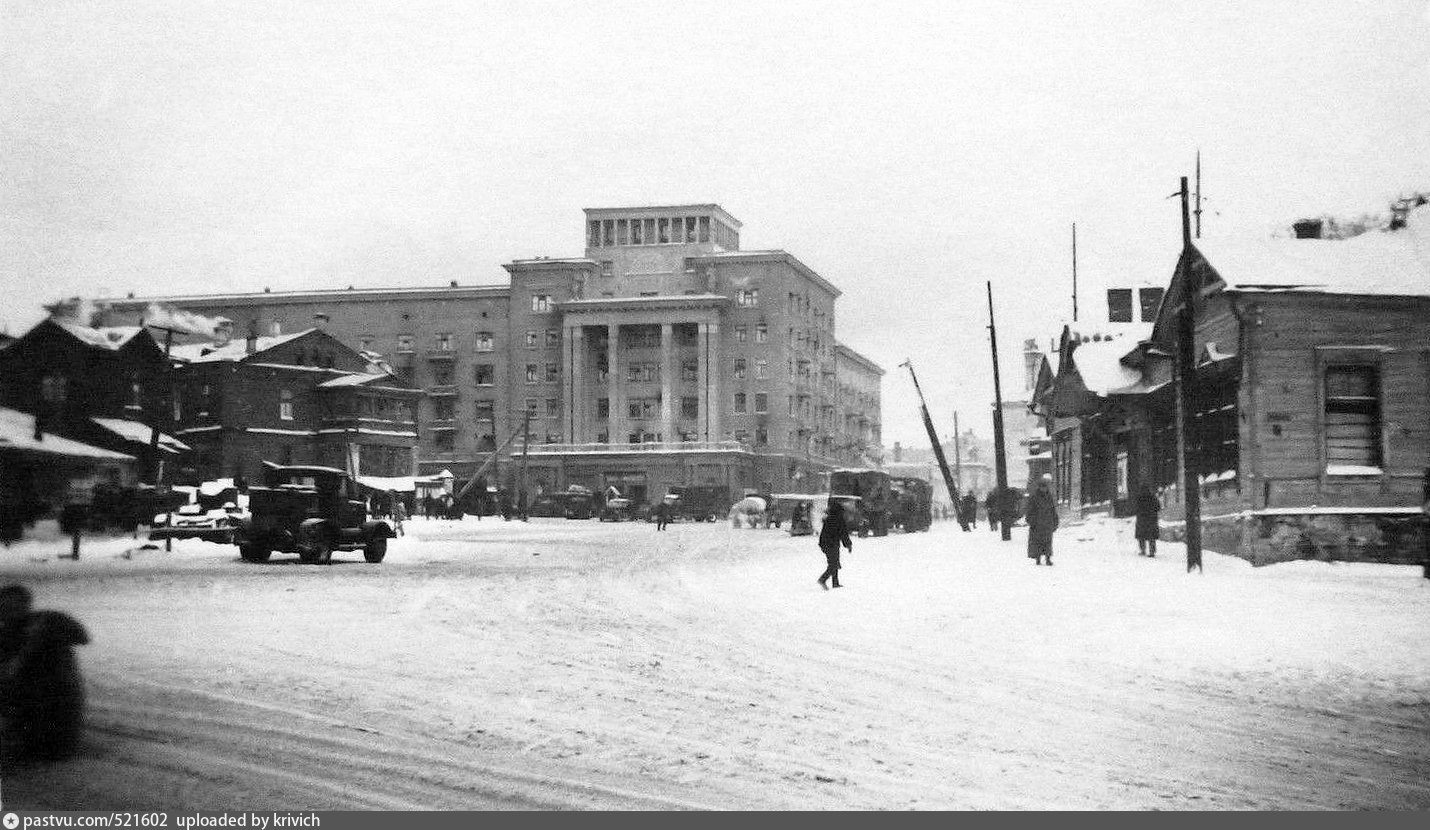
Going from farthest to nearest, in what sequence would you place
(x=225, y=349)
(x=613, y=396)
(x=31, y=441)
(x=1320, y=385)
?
(x=613, y=396) < (x=1320, y=385) < (x=225, y=349) < (x=31, y=441)

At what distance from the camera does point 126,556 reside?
4777 mm

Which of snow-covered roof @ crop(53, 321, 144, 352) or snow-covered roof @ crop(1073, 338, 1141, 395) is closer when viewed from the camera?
snow-covered roof @ crop(53, 321, 144, 352)

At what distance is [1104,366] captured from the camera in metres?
25.0

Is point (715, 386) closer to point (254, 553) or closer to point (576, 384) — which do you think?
point (576, 384)

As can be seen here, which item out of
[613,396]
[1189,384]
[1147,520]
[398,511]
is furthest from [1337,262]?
[613,396]

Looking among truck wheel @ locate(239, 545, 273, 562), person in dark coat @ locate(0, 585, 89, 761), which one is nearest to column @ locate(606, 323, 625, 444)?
truck wheel @ locate(239, 545, 273, 562)

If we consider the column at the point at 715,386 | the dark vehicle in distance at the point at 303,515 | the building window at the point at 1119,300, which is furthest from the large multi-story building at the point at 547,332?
the column at the point at 715,386

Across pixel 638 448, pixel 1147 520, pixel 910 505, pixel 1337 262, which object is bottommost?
pixel 910 505

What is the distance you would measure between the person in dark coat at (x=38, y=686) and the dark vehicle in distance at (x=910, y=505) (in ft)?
134

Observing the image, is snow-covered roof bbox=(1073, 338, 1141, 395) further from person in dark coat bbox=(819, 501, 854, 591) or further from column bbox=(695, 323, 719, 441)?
column bbox=(695, 323, 719, 441)

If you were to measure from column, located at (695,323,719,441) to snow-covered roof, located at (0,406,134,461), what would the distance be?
182 ft

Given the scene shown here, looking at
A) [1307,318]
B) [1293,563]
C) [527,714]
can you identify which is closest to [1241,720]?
[1293,563]

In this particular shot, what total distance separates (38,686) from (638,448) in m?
25.9

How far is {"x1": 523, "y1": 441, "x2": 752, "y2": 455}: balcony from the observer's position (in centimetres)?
1168
